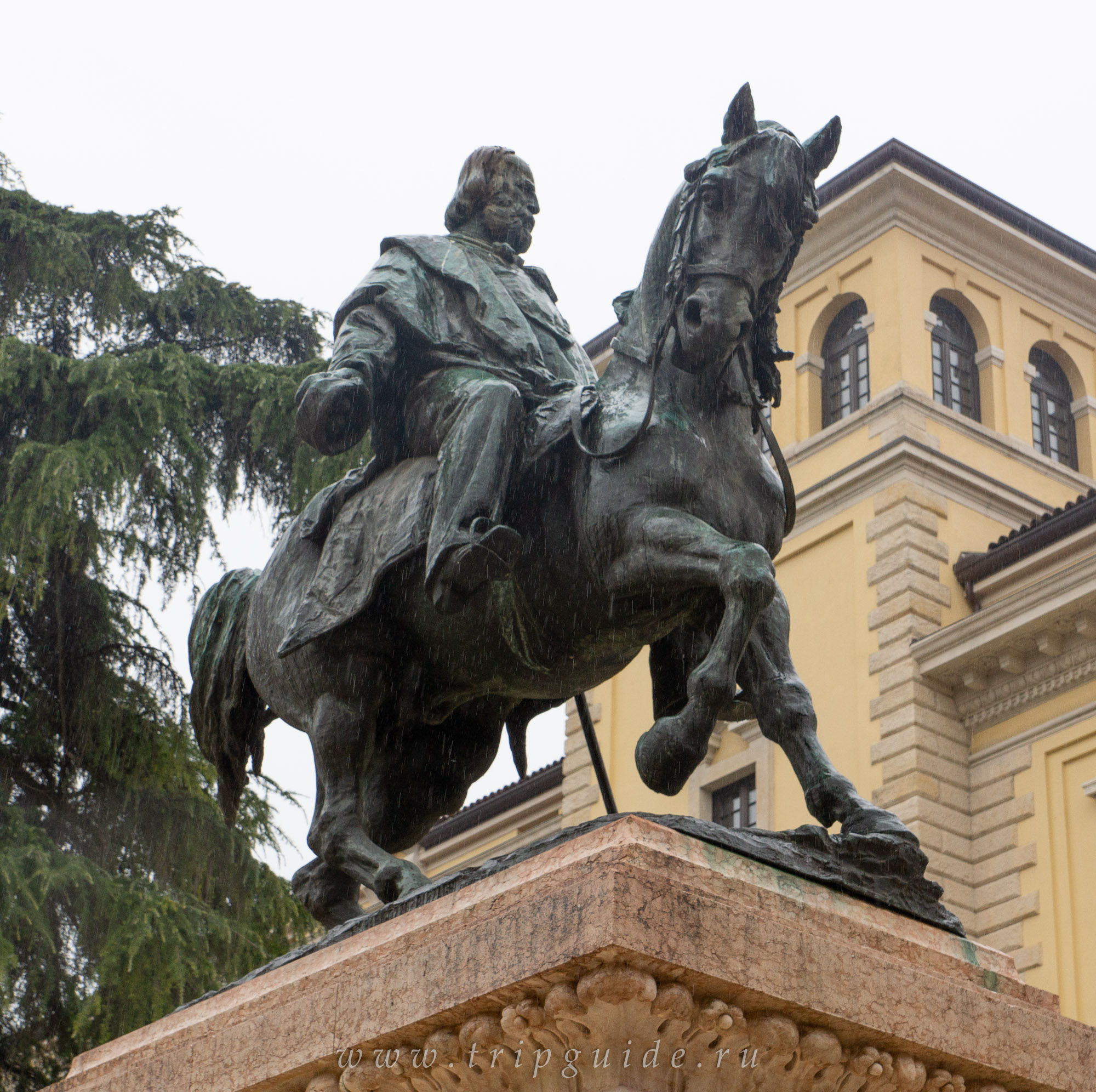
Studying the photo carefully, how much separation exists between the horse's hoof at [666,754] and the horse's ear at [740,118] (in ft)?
5.38

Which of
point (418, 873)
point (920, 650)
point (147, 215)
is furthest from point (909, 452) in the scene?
point (418, 873)

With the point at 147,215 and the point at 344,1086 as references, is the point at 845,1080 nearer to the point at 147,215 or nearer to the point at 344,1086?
the point at 344,1086

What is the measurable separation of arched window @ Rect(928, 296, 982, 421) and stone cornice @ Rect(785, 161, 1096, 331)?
717 millimetres

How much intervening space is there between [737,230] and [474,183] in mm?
1497

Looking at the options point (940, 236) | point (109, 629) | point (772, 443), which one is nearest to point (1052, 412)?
point (940, 236)

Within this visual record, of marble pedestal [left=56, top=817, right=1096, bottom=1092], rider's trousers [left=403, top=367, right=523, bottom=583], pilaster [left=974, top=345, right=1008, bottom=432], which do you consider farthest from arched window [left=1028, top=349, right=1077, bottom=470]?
marble pedestal [left=56, top=817, right=1096, bottom=1092]

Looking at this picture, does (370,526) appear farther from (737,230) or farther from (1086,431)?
(1086,431)

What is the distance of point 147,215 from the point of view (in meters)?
18.9

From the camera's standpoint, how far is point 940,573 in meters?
21.9

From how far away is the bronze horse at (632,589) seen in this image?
16.1 ft

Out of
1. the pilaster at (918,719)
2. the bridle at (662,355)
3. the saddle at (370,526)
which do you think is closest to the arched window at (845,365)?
the pilaster at (918,719)

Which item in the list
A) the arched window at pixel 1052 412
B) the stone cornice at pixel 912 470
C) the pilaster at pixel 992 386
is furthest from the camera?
the arched window at pixel 1052 412

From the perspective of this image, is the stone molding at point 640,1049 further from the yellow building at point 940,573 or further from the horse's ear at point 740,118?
the yellow building at point 940,573

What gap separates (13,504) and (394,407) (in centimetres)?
1026
